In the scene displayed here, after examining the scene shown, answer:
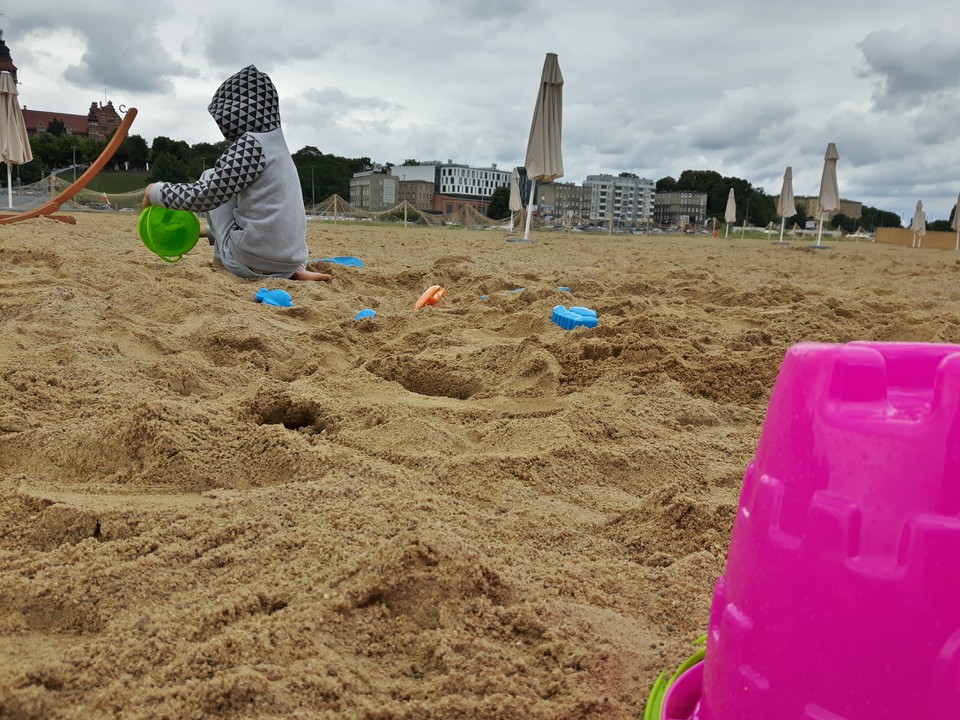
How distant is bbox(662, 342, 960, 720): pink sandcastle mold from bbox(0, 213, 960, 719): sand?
1.09 feet

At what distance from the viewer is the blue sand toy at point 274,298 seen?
13.8 ft

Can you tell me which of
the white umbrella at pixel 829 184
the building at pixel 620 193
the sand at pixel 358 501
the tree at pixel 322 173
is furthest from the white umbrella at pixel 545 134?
the building at pixel 620 193

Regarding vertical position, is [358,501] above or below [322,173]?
below

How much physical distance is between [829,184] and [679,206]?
2572 inches

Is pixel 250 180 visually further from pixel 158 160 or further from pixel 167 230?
pixel 158 160

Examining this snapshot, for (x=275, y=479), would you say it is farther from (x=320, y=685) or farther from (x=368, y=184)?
(x=368, y=184)

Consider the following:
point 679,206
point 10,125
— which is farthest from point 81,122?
point 10,125

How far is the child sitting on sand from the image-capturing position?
14.6 ft

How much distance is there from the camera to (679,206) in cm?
7994

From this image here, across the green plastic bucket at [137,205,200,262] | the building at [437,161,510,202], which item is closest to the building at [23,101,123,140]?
the building at [437,161,510,202]

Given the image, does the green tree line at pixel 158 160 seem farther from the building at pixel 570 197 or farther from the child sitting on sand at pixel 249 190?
the building at pixel 570 197

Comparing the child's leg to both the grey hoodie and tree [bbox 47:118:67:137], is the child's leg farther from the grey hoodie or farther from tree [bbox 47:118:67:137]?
tree [bbox 47:118:67:137]

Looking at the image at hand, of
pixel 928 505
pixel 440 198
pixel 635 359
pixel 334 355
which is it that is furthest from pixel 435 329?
pixel 440 198

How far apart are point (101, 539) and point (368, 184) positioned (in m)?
68.9
